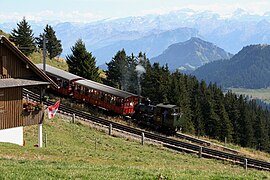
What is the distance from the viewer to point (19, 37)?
238ft

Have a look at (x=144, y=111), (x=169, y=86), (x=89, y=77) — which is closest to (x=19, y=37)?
(x=89, y=77)

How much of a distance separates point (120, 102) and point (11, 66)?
2230cm

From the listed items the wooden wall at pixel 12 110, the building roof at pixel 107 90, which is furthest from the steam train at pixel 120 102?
the wooden wall at pixel 12 110

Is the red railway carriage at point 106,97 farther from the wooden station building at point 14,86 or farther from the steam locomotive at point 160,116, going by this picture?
the wooden station building at point 14,86

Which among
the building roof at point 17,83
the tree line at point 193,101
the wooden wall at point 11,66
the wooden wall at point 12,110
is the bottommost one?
the tree line at point 193,101

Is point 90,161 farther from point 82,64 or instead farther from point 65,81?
point 82,64

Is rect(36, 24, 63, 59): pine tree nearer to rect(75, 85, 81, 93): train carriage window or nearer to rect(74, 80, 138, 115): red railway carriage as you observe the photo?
rect(75, 85, 81, 93): train carriage window

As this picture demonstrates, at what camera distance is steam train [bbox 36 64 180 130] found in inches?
1677

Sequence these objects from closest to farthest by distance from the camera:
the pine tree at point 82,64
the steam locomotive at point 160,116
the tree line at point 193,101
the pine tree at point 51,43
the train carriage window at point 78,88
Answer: the steam locomotive at point 160,116
the train carriage window at point 78,88
the pine tree at point 82,64
the tree line at point 193,101
the pine tree at point 51,43

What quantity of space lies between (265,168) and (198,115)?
4749 cm

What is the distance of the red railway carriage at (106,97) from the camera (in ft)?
149

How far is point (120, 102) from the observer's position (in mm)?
45156

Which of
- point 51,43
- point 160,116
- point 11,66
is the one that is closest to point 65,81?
point 160,116

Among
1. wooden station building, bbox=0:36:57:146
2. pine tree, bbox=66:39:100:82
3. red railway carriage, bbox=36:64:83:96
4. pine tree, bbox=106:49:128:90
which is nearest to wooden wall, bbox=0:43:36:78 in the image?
wooden station building, bbox=0:36:57:146
